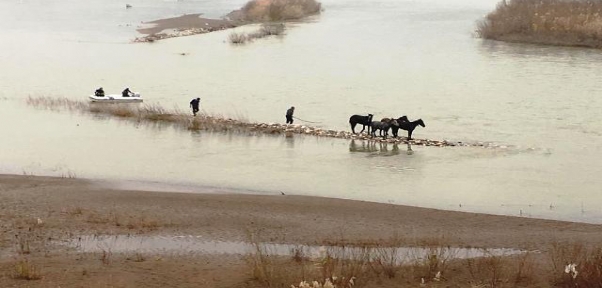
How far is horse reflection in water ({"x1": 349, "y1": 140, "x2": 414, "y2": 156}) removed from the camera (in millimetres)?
22906

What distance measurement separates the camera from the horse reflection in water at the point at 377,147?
902 inches

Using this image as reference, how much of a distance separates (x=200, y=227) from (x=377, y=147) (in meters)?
10.6

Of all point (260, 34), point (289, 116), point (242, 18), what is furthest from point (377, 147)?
point (242, 18)

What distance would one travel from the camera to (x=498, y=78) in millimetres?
37219

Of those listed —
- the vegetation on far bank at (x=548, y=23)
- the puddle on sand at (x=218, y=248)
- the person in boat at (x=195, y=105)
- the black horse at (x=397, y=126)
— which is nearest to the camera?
the puddle on sand at (x=218, y=248)

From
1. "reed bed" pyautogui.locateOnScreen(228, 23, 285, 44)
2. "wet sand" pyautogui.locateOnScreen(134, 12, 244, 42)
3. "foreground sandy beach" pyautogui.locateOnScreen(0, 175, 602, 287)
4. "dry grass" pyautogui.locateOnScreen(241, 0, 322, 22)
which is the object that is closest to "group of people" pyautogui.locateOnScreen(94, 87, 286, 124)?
"foreground sandy beach" pyautogui.locateOnScreen(0, 175, 602, 287)

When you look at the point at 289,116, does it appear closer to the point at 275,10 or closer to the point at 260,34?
the point at 260,34

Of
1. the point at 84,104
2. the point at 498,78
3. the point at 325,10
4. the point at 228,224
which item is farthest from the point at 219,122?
the point at 325,10

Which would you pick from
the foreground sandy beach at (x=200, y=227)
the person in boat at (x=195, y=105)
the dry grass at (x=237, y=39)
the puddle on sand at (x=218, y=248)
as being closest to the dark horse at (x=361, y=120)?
the person in boat at (x=195, y=105)

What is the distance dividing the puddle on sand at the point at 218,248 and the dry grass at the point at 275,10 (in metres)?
59.8

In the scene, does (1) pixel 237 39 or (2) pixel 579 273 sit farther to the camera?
(1) pixel 237 39

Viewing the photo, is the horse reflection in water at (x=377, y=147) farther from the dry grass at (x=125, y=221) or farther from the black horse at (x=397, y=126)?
the dry grass at (x=125, y=221)

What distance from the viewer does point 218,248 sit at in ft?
41.1

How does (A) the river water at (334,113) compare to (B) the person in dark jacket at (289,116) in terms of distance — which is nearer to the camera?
(A) the river water at (334,113)
